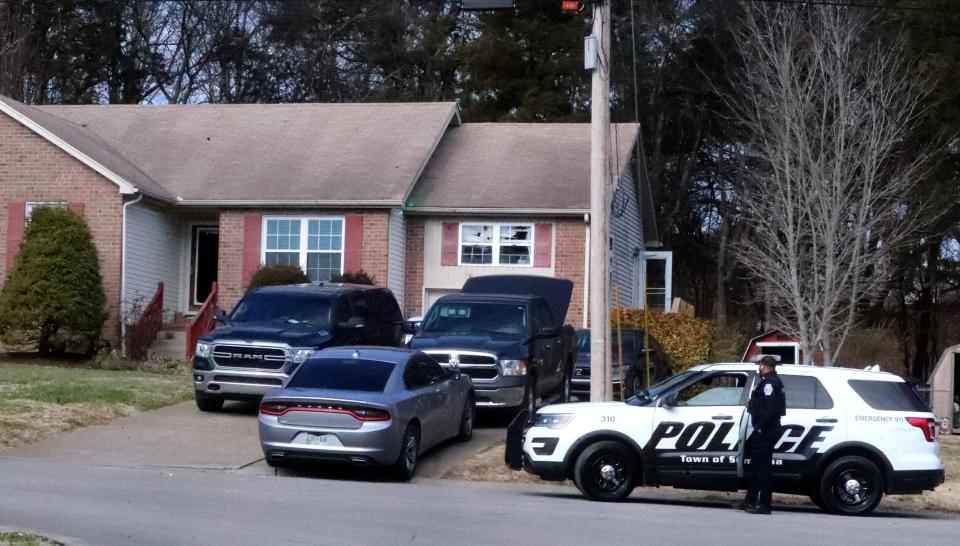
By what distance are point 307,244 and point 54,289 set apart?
233 inches

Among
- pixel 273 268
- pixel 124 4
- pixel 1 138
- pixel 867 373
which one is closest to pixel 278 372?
pixel 867 373

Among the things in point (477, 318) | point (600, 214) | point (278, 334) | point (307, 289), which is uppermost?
point (600, 214)

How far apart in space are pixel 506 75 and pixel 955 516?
3312cm

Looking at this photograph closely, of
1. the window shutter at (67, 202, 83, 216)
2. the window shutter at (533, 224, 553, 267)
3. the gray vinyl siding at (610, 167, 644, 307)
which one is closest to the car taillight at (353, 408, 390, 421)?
the window shutter at (533, 224, 553, 267)

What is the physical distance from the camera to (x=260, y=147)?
3259 cm

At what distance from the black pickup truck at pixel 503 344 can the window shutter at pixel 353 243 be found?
28.3 feet

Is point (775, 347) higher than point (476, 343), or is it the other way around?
point (476, 343)

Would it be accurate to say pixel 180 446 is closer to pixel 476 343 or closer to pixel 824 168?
pixel 476 343

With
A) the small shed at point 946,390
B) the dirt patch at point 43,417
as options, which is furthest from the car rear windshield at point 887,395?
the small shed at point 946,390

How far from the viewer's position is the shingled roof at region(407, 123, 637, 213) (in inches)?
1184

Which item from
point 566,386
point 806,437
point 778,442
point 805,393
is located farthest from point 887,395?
point 566,386

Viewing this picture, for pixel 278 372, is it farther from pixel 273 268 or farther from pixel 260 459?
pixel 273 268

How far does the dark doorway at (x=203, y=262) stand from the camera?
31781 millimetres

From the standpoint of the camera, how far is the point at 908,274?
41.4m
